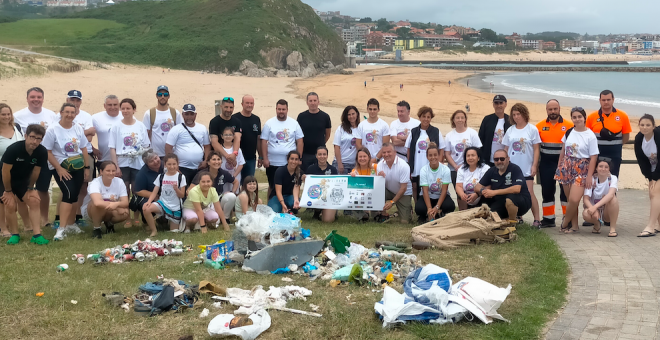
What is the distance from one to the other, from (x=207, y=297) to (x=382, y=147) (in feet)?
15.2

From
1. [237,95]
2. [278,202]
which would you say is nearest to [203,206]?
[278,202]

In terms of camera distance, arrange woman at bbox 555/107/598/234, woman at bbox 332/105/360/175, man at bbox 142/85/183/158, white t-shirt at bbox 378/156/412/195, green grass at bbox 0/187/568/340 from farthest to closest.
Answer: woman at bbox 332/105/360/175
man at bbox 142/85/183/158
white t-shirt at bbox 378/156/412/195
woman at bbox 555/107/598/234
green grass at bbox 0/187/568/340

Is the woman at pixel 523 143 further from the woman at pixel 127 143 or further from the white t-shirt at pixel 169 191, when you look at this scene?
the woman at pixel 127 143

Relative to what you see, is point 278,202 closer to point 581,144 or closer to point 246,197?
point 246,197

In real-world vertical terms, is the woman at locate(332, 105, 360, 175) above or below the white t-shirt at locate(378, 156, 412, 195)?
above

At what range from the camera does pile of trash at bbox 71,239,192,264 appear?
7.01 m

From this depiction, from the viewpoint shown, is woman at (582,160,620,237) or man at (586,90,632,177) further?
man at (586,90,632,177)

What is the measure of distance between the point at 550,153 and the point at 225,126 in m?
5.31

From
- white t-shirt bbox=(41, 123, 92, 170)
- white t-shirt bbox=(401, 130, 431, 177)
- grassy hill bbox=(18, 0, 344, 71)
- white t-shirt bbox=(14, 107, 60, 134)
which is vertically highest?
grassy hill bbox=(18, 0, 344, 71)

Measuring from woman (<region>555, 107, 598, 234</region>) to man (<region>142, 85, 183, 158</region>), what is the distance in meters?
6.28

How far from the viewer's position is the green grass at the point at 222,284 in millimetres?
4887

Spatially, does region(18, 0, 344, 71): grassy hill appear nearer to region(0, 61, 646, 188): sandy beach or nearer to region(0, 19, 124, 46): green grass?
Result: region(0, 19, 124, 46): green grass

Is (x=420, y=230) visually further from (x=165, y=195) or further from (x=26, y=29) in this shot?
(x=26, y=29)

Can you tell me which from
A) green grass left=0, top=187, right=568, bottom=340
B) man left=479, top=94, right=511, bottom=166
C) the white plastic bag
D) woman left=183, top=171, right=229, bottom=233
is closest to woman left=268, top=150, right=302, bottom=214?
woman left=183, top=171, right=229, bottom=233
